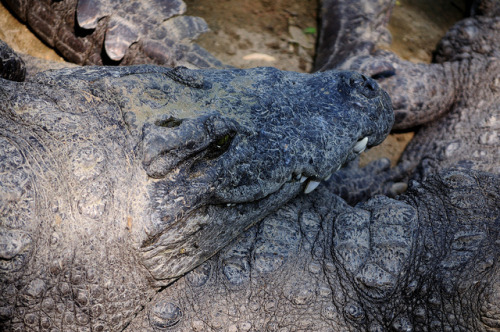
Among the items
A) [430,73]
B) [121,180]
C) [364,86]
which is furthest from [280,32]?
[121,180]

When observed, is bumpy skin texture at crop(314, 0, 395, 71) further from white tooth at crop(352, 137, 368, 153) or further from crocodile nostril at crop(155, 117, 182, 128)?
crocodile nostril at crop(155, 117, 182, 128)

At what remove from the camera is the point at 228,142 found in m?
2.03

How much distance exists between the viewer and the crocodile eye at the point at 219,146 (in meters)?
1.97

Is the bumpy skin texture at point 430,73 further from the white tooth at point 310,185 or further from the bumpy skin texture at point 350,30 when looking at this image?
the white tooth at point 310,185

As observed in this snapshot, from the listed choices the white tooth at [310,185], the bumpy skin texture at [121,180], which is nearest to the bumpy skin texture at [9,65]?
the bumpy skin texture at [121,180]

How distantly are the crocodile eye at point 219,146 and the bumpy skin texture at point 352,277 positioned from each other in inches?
21.5

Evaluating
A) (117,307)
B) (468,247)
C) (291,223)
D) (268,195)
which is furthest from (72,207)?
(468,247)

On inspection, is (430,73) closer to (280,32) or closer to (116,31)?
(280,32)

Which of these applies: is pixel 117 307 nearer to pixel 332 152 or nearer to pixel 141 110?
pixel 141 110

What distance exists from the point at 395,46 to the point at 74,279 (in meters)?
3.94

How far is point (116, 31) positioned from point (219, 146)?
1.92 meters

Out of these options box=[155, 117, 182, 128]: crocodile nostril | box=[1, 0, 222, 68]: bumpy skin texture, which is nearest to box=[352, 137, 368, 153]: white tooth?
box=[155, 117, 182, 128]: crocodile nostril

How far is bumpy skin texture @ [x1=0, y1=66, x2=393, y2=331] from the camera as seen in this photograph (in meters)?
1.77

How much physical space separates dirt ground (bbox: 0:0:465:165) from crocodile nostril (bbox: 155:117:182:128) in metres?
2.16
